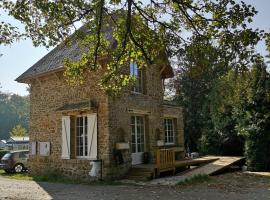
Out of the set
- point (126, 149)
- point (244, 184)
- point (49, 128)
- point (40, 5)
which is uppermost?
point (40, 5)

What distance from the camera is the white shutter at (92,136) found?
46.3 feet

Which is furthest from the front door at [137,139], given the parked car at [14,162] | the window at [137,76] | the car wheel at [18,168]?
the car wheel at [18,168]

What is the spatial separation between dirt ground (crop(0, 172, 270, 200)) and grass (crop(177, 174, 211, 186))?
0.82 ft

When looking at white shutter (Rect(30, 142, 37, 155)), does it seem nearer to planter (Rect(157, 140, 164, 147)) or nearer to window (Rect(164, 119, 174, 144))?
planter (Rect(157, 140, 164, 147))

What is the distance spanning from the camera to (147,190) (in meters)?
11.3

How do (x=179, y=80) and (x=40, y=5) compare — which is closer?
(x=40, y=5)

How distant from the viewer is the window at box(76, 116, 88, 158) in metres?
14.7

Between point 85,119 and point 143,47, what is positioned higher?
point 143,47

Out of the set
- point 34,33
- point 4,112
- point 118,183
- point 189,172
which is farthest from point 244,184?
point 4,112

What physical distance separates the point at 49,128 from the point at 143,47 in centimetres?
745

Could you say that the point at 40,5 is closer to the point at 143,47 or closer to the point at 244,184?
the point at 143,47

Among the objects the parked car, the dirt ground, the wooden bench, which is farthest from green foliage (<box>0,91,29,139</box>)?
the dirt ground

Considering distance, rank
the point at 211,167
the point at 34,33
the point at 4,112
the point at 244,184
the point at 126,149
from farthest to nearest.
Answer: the point at 4,112
the point at 211,167
the point at 126,149
the point at 244,184
the point at 34,33

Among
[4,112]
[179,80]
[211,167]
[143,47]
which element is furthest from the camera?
[4,112]
